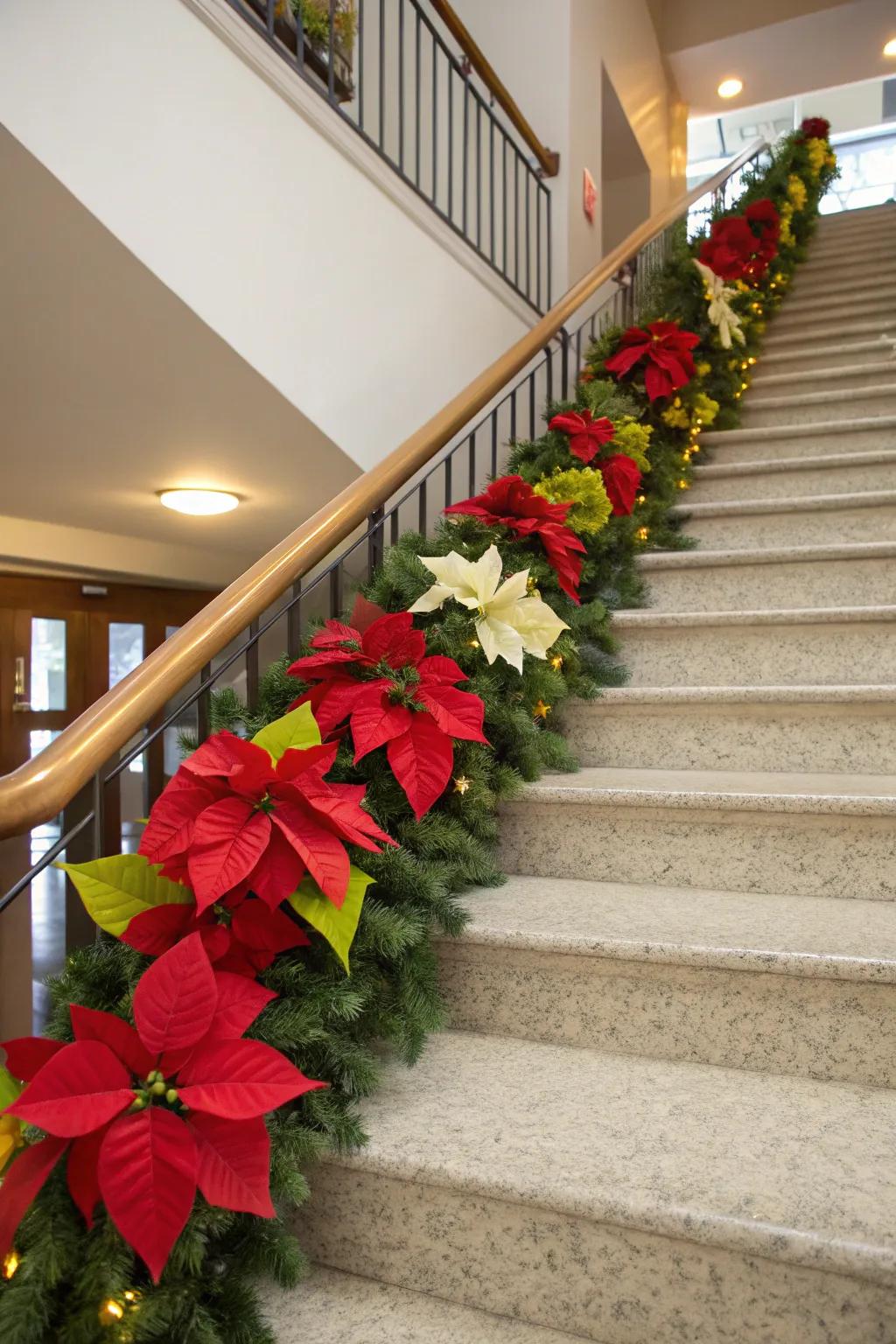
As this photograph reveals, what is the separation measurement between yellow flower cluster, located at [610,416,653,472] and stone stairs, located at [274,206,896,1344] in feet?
1.95

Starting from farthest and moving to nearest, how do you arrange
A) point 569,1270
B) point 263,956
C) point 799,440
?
point 799,440 → point 263,956 → point 569,1270

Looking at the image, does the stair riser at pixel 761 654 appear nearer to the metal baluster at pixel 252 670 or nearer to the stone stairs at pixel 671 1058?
the stone stairs at pixel 671 1058

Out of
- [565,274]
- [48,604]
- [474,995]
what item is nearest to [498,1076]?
[474,995]

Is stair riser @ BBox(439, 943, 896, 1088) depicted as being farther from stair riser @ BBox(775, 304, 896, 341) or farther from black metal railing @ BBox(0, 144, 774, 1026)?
stair riser @ BBox(775, 304, 896, 341)

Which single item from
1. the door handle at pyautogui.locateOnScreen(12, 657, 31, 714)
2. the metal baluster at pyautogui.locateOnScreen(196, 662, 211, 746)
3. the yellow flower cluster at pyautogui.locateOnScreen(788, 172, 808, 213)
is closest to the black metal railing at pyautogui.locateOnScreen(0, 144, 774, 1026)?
the metal baluster at pyautogui.locateOnScreen(196, 662, 211, 746)

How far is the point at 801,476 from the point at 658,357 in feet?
1.86

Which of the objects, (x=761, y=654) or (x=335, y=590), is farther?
(x=761, y=654)

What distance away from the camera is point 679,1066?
1.24 metres

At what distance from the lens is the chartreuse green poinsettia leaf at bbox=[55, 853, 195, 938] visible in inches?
41.8

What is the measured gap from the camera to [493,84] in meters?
3.69

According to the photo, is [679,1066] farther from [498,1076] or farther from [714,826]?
[714,826]

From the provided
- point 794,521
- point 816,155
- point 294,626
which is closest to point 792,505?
point 794,521

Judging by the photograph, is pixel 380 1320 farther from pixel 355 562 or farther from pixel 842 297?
pixel 842 297

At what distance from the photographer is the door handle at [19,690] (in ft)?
15.7
